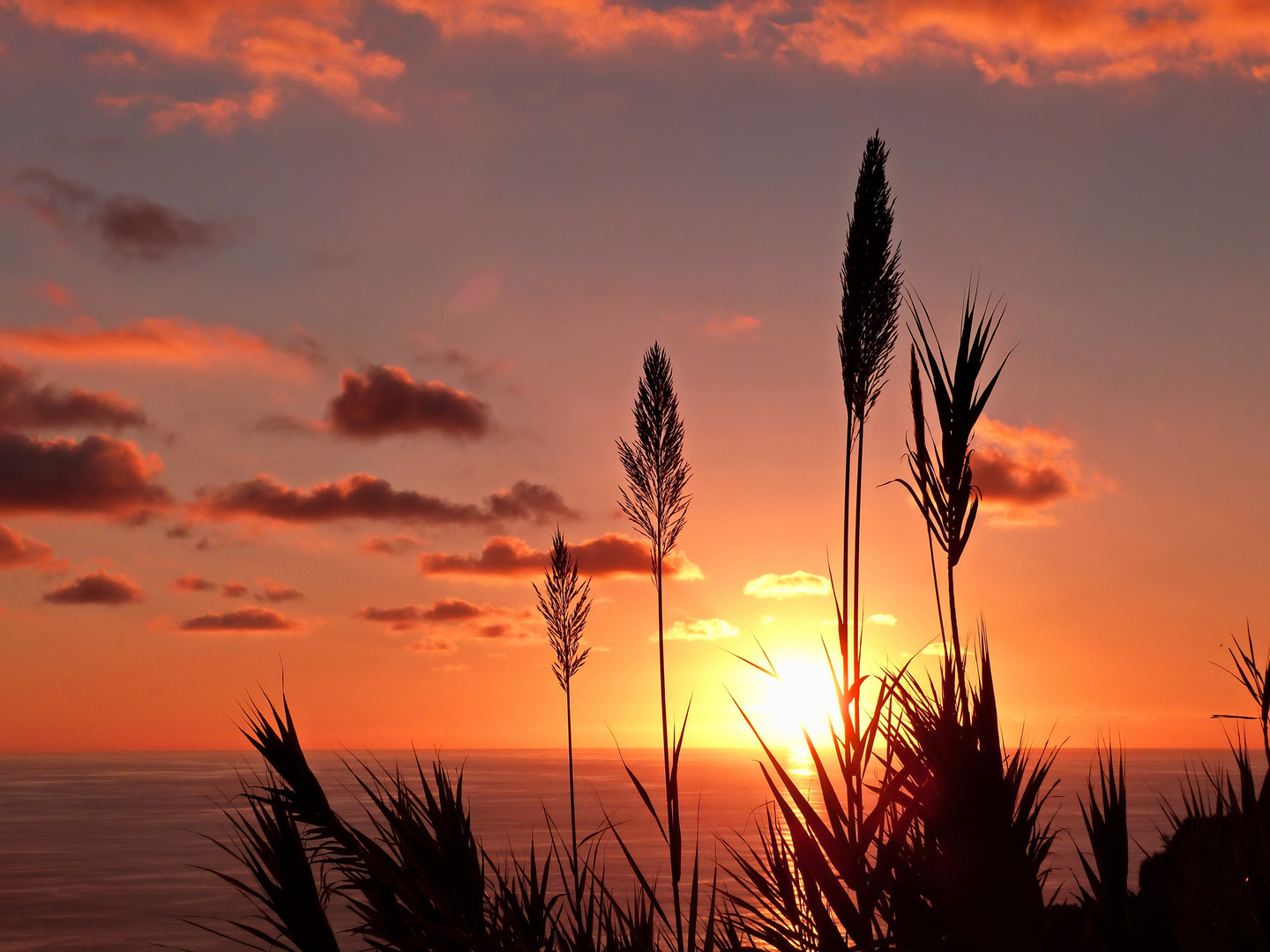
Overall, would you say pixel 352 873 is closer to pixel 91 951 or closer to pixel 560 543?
pixel 560 543

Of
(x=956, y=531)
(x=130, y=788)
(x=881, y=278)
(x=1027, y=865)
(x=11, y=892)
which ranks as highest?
(x=881, y=278)

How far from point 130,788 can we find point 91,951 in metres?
165

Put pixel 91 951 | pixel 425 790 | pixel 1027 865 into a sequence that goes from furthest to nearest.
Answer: pixel 91 951
pixel 425 790
pixel 1027 865

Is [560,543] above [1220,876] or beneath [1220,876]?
above

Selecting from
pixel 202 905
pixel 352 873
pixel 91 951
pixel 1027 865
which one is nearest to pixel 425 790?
pixel 352 873

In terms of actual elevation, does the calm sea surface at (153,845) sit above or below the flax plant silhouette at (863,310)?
below

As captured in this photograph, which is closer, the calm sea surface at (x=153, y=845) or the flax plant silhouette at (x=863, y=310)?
the flax plant silhouette at (x=863, y=310)

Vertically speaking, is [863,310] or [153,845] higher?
→ [863,310]

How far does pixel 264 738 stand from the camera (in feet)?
12.0

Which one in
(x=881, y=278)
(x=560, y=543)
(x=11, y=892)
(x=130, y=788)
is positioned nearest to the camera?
(x=881, y=278)

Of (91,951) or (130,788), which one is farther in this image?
(130,788)

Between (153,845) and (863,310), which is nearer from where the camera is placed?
(863,310)

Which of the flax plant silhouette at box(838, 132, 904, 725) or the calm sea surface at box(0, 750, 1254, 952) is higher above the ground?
the flax plant silhouette at box(838, 132, 904, 725)

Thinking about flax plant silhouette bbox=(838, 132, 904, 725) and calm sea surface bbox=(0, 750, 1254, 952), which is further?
calm sea surface bbox=(0, 750, 1254, 952)
